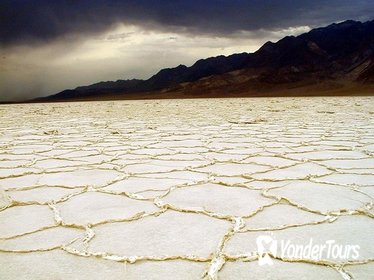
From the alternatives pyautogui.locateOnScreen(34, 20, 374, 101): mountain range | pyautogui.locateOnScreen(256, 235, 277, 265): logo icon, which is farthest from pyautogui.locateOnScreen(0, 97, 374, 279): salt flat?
pyautogui.locateOnScreen(34, 20, 374, 101): mountain range

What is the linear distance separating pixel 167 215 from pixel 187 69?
186 feet

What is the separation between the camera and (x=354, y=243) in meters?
1.19

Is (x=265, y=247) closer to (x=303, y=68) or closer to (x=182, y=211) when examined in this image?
(x=182, y=211)

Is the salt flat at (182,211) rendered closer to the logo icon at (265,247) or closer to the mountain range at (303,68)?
the logo icon at (265,247)

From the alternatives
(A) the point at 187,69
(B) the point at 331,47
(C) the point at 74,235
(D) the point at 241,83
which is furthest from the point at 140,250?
(A) the point at 187,69

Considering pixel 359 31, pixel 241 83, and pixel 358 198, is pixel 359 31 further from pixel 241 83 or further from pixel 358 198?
pixel 358 198

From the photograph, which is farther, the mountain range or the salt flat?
the mountain range

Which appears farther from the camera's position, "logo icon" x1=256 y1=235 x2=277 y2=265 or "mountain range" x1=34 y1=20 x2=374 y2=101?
"mountain range" x1=34 y1=20 x2=374 y2=101

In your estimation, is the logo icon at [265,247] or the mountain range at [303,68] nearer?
the logo icon at [265,247]

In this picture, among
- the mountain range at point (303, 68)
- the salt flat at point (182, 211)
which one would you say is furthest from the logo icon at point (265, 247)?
the mountain range at point (303, 68)

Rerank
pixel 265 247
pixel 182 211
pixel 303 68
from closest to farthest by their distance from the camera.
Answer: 1. pixel 265 247
2. pixel 182 211
3. pixel 303 68

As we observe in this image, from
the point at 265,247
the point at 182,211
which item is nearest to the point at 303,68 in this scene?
the point at 182,211

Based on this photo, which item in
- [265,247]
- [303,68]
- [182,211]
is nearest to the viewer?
[265,247]

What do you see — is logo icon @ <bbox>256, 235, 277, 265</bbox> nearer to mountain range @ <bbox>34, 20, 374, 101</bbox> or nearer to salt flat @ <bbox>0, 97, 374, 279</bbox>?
salt flat @ <bbox>0, 97, 374, 279</bbox>
